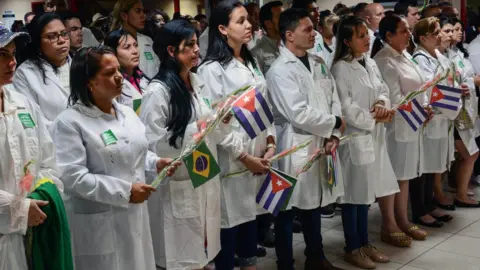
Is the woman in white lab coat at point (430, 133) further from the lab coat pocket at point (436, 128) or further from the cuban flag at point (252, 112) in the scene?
the cuban flag at point (252, 112)

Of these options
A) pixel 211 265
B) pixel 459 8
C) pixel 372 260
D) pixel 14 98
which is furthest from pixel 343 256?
pixel 459 8

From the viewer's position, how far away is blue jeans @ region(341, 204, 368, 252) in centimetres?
432

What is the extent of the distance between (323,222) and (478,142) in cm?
200

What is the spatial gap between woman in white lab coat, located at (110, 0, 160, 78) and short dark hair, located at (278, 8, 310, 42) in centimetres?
108

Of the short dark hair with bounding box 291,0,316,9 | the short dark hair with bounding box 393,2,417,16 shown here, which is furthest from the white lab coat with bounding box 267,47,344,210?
the short dark hair with bounding box 393,2,417,16

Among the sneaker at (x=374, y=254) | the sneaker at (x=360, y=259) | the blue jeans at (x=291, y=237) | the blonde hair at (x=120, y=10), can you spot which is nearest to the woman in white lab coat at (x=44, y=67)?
the blonde hair at (x=120, y=10)

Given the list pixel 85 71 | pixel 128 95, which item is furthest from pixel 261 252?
pixel 85 71

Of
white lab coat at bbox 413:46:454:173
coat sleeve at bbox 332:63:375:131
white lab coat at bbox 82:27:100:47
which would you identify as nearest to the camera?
coat sleeve at bbox 332:63:375:131

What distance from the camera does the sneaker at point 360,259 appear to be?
4320 mm

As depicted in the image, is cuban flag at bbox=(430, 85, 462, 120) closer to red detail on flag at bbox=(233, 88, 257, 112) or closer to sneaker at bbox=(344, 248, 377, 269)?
sneaker at bbox=(344, 248, 377, 269)

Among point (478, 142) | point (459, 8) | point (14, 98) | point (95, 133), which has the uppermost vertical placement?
point (459, 8)

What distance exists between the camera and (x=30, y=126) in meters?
2.54

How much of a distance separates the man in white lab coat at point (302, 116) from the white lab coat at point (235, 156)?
0.16 metres

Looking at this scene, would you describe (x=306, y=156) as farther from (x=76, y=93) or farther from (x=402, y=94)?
(x=76, y=93)
